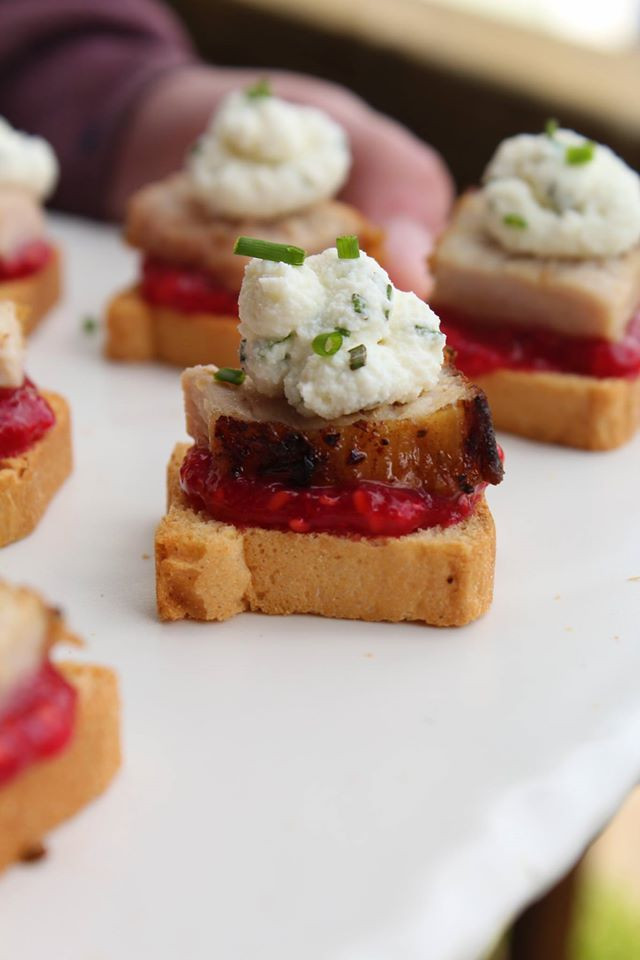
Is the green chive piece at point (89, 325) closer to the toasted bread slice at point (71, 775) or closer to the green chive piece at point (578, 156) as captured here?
the green chive piece at point (578, 156)

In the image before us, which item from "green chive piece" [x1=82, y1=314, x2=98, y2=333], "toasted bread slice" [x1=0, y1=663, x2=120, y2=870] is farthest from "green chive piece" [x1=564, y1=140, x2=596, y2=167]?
"toasted bread slice" [x1=0, y1=663, x2=120, y2=870]

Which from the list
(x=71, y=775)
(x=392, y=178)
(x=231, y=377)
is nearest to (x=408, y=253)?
(x=392, y=178)

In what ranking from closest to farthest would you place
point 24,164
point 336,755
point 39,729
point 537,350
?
point 39,729 < point 336,755 < point 537,350 < point 24,164

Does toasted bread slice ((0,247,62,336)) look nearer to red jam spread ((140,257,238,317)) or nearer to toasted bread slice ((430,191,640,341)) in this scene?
red jam spread ((140,257,238,317))

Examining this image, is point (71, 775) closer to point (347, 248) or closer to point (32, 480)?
point (32, 480)

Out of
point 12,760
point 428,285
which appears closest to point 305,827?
point 12,760

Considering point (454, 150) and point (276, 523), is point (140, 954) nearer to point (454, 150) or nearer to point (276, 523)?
point (276, 523)
